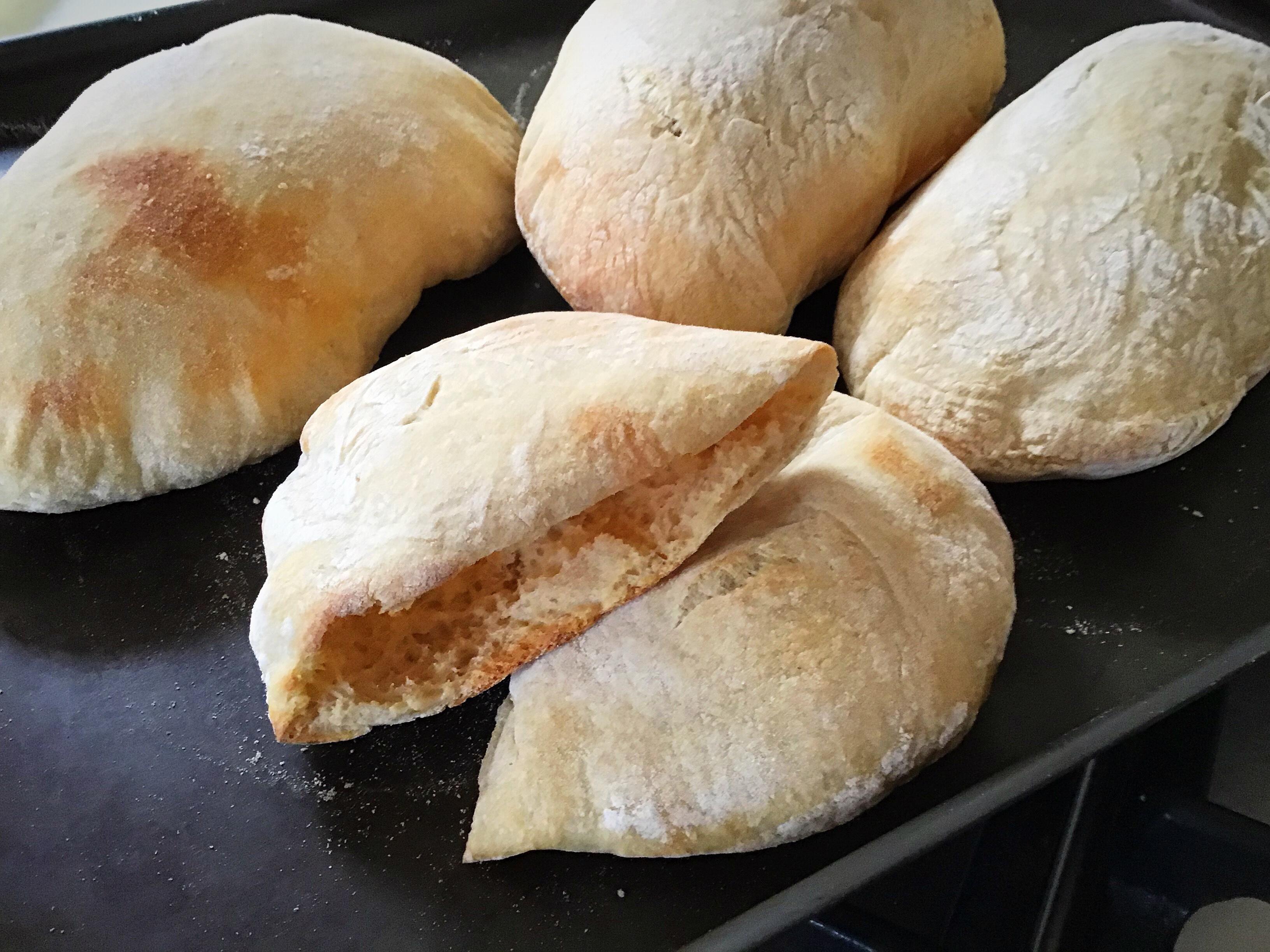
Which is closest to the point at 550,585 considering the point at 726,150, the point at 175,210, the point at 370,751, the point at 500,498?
the point at 500,498

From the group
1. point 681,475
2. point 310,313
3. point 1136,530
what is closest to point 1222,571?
point 1136,530

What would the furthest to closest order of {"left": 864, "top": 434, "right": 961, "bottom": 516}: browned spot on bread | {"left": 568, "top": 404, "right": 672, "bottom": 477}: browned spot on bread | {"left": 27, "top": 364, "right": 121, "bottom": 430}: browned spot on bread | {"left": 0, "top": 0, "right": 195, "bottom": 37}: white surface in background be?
{"left": 0, "top": 0, "right": 195, "bottom": 37}: white surface in background → {"left": 27, "top": 364, "right": 121, "bottom": 430}: browned spot on bread → {"left": 864, "top": 434, "right": 961, "bottom": 516}: browned spot on bread → {"left": 568, "top": 404, "right": 672, "bottom": 477}: browned spot on bread

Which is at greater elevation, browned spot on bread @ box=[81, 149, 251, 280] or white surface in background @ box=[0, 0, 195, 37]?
white surface in background @ box=[0, 0, 195, 37]

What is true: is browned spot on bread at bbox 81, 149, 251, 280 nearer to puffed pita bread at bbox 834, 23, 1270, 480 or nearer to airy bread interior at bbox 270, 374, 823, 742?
airy bread interior at bbox 270, 374, 823, 742

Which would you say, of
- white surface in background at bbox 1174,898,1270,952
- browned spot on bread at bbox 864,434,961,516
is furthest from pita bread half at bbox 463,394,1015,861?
white surface in background at bbox 1174,898,1270,952

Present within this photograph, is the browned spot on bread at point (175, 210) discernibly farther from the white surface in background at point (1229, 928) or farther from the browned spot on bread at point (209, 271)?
the white surface in background at point (1229, 928)

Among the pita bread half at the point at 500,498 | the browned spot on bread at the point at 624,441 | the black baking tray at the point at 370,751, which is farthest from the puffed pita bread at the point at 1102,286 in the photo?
the browned spot on bread at the point at 624,441
